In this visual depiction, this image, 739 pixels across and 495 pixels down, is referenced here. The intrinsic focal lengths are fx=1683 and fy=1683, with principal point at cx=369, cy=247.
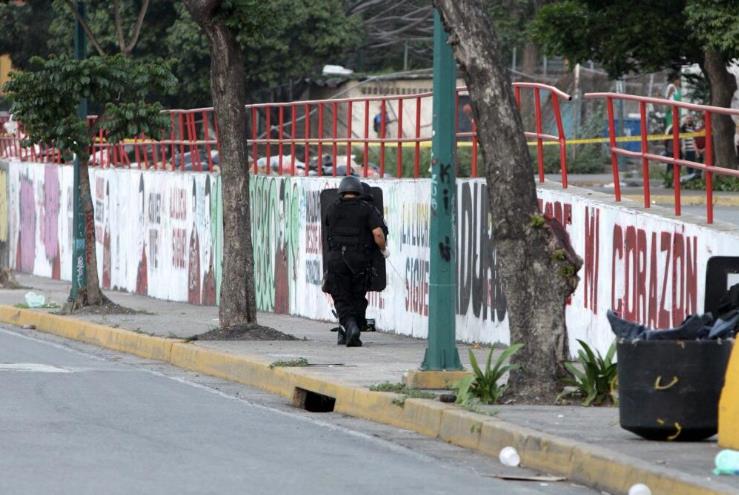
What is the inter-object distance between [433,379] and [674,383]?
3.43 m

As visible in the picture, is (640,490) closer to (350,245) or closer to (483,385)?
(483,385)

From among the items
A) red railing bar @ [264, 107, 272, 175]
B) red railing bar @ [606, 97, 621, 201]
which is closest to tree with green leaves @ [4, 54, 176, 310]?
red railing bar @ [264, 107, 272, 175]

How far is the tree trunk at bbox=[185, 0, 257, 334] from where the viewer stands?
1798 cm

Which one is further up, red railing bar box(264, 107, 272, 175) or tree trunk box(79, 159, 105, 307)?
red railing bar box(264, 107, 272, 175)

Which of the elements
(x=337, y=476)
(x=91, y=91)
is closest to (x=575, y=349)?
(x=337, y=476)

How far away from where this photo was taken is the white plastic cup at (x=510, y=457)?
9.98 metres

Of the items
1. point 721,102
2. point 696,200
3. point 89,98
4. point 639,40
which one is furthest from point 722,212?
point 639,40

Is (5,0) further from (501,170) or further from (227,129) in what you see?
(501,170)

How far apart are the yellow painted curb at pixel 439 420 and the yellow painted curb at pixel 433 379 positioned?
37 cm

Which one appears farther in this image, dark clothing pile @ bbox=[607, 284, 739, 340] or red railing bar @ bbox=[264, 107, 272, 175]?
red railing bar @ bbox=[264, 107, 272, 175]

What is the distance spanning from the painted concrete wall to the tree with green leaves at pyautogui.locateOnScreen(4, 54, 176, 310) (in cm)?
208

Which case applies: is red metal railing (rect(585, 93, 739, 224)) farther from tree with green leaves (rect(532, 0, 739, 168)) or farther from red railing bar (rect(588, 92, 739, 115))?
tree with green leaves (rect(532, 0, 739, 168))

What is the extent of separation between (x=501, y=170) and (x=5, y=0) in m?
12.2

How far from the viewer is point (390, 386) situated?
41.9ft
